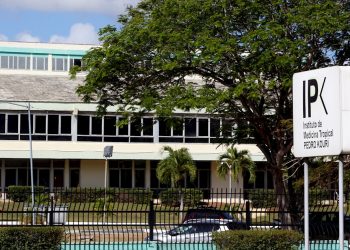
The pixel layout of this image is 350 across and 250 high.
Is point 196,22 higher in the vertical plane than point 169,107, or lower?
higher

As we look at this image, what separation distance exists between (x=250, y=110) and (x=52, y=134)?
103ft

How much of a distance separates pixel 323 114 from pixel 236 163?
41984 millimetres

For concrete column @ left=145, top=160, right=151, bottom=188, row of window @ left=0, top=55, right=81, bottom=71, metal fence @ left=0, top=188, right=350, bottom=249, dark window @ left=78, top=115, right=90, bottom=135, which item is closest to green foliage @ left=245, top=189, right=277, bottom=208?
metal fence @ left=0, top=188, right=350, bottom=249

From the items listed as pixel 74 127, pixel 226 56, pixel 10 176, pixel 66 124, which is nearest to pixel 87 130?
pixel 74 127

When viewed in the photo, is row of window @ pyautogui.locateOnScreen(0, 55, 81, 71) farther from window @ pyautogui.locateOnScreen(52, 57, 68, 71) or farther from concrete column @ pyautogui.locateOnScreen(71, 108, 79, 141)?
concrete column @ pyautogui.locateOnScreen(71, 108, 79, 141)

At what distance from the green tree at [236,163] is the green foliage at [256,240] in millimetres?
34450

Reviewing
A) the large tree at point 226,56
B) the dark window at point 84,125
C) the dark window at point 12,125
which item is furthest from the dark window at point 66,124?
the large tree at point 226,56

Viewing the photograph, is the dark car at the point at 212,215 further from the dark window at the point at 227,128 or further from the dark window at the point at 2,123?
the dark window at the point at 2,123

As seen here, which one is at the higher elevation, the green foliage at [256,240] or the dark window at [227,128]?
the dark window at [227,128]

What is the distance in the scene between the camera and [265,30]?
22.8m

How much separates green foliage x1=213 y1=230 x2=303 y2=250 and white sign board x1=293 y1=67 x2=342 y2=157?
20.2 ft

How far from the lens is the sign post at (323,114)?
394 inches

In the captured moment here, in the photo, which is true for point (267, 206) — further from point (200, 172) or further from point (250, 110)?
point (200, 172)

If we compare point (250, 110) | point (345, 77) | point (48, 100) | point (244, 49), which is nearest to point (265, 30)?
point (244, 49)
